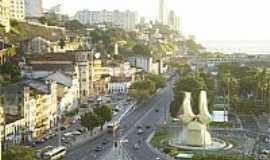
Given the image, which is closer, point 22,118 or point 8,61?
point 22,118

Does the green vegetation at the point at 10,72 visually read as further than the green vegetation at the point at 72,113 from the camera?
Yes

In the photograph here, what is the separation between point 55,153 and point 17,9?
28.2 metres

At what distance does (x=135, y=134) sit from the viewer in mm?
23797

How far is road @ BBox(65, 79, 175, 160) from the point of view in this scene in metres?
19.7

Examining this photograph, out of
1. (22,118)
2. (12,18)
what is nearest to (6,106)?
(22,118)

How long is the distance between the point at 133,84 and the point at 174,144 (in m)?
14.4

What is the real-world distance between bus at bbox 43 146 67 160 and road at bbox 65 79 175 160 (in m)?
0.22

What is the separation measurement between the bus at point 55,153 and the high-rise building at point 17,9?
25191 mm

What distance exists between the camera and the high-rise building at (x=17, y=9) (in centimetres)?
4394

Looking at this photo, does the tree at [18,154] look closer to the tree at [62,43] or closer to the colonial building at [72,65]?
the colonial building at [72,65]

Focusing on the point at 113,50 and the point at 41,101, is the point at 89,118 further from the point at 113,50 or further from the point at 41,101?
the point at 113,50

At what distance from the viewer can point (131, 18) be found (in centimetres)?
9394

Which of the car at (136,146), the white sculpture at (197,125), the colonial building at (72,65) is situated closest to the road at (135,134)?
the car at (136,146)

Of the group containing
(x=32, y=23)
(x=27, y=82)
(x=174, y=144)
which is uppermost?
(x=32, y=23)
